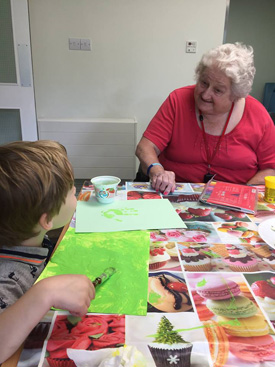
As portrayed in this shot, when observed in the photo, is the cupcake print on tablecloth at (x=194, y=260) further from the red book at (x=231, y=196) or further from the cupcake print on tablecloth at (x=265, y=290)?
the red book at (x=231, y=196)

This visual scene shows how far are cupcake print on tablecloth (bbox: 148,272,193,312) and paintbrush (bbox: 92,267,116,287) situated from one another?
89 mm

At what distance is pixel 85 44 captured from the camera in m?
2.70

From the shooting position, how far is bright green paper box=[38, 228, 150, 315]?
0.59 metres

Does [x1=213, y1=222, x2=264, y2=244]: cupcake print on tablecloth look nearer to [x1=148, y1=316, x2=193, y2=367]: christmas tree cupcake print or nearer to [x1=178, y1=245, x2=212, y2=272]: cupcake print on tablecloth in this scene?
[x1=178, y1=245, x2=212, y2=272]: cupcake print on tablecloth

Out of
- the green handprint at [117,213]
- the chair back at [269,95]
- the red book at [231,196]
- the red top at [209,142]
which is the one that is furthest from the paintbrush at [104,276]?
A: the chair back at [269,95]

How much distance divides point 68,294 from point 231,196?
77 centimetres

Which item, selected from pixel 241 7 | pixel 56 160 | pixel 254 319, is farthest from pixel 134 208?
pixel 241 7

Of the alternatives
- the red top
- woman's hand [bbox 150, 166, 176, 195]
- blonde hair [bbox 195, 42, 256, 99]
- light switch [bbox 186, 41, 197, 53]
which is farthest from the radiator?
woman's hand [bbox 150, 166, 176, 195]

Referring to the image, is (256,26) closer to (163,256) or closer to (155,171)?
(155,171)

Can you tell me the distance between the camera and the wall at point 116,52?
8.60 feet

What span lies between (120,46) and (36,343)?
271 centimetres

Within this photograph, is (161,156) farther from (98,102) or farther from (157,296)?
(98,102)

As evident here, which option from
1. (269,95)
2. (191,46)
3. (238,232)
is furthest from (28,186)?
(269,95)

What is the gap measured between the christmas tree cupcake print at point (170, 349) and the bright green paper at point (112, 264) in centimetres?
6
